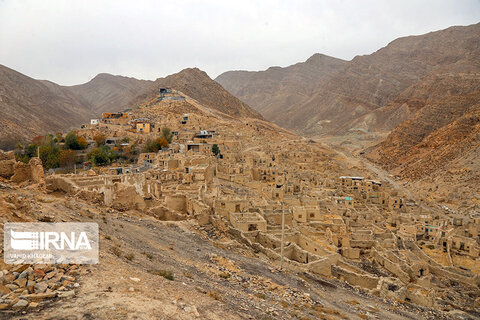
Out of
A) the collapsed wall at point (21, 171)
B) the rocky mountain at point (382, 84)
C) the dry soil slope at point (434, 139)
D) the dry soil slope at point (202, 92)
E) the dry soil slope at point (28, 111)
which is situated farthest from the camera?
the rocky mountain at point (382, 84)

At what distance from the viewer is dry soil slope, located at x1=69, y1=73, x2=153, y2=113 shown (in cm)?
14000

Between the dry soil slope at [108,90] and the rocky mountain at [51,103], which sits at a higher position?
the dry soil slope at [108,90]

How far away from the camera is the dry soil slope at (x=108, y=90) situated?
14000 centimetres

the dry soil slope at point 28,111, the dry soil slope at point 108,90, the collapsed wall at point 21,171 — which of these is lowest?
the collapsed wall at point 21,171

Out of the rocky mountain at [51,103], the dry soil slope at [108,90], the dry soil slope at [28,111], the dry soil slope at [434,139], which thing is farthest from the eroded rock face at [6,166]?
the dry soil slope at [108,90]

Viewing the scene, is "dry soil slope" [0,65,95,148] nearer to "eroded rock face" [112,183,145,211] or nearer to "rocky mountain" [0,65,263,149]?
"rocky mountain" [0,65,263,149]

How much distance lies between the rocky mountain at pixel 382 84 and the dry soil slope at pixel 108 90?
61.4 m

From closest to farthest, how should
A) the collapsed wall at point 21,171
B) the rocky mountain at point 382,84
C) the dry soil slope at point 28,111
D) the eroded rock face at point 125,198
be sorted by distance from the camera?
the collapsed wall at point 21,171
the eroded rock face at point 125,198
the dry soil slope at point 28,111
the rocky mountain at point 382,84

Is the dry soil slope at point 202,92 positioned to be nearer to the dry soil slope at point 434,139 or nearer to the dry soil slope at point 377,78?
the dry soil slope at point 377,78

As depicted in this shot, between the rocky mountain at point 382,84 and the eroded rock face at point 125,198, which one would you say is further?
the rocky mountain at point 382,84

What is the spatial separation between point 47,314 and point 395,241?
736 inches

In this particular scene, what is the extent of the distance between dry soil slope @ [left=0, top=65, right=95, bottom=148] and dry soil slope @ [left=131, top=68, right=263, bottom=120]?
2023 centimetres

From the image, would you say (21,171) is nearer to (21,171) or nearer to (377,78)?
(21,171)

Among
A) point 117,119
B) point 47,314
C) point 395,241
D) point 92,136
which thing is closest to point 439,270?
point 395,241
